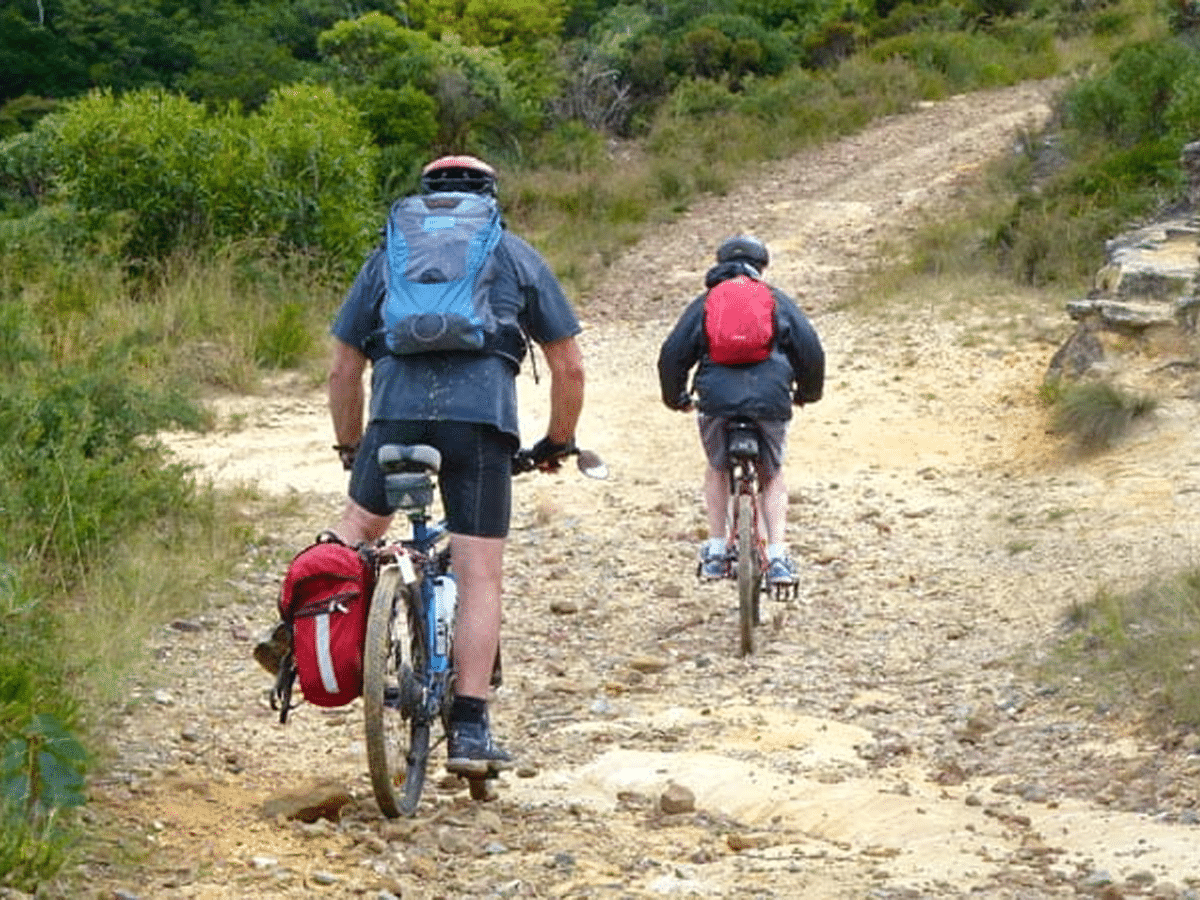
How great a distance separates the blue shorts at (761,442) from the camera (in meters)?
8.17

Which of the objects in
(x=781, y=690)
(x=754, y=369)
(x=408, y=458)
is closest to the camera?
(x=408, y=458)

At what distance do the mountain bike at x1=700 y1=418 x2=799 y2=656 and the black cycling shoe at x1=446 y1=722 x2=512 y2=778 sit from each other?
258cm

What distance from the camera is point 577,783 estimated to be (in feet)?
19.9

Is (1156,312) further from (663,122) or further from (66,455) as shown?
(663,122)

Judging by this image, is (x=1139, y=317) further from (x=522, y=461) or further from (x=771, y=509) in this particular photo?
(x=522, y=461)

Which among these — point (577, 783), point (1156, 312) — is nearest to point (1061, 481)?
point (1156, 312)

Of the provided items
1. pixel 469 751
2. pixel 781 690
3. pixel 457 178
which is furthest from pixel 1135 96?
pixel 469 751

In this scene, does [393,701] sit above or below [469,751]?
above

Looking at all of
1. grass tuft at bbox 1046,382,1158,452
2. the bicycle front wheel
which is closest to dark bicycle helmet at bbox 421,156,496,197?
the bicycle front wheel

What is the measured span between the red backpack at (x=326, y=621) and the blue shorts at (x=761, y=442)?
325cm

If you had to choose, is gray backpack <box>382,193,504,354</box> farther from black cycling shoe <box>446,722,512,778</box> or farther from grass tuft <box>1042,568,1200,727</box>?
grass tuft <box>1042,568,1200,727</box>

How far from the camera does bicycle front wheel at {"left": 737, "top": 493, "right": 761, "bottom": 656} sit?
26.1ft

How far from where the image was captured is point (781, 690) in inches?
298

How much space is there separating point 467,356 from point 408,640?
72 centimetres
